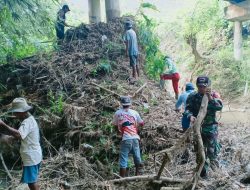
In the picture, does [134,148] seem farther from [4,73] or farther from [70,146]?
[4,73]

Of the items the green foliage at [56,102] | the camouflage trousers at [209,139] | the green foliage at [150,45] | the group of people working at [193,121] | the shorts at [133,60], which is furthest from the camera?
the green foliage at [150,45]

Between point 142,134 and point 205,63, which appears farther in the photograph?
point 205,63

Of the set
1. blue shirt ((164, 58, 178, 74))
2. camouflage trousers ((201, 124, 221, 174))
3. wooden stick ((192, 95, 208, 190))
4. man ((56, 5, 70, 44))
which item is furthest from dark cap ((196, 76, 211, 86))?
man ((56, 5, 70, 44))

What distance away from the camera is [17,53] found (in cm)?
1027

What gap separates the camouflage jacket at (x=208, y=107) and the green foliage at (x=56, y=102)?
3200 mm

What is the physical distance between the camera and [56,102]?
316 inches

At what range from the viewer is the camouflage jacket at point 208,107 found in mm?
5375

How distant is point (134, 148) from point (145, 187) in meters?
0.92

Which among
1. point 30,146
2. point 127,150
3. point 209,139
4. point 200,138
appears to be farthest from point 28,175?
point 209,139

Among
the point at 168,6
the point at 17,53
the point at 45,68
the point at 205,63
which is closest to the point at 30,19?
the point at 45,68

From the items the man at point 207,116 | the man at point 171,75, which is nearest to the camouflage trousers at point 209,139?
the man at point 207,116

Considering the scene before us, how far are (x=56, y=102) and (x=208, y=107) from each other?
3.83m

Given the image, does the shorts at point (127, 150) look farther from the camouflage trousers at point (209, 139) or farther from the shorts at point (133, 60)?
the shorts at point (133, 60)

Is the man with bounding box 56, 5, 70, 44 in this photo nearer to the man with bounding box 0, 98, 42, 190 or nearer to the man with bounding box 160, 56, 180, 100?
the man with bounding box 160, 56, 180, 100
